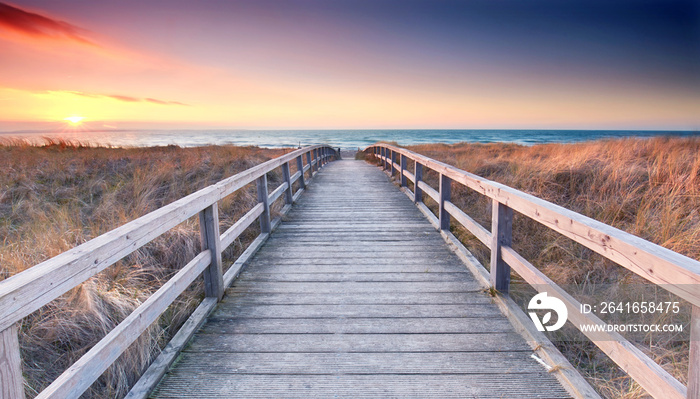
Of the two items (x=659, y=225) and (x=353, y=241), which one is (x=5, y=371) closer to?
(x=353, y=241)

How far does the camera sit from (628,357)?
62.1 inches

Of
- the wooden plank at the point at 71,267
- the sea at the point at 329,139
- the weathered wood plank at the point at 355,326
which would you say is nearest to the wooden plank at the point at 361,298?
the weathered wood plank at the point at 355,326

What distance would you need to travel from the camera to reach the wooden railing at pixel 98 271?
1.11 metres

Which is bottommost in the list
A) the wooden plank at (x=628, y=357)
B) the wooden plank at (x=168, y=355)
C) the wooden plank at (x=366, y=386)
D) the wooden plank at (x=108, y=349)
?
the wooden plank at (x=366, y=386)

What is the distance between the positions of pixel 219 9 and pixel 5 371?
1368cm

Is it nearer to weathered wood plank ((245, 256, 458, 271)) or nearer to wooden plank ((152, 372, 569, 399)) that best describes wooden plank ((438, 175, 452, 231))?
weathered wood plank ((245, 256, 458, 271))

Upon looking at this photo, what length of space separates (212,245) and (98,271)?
54.2 inches

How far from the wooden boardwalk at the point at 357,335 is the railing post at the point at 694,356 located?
2.48ft

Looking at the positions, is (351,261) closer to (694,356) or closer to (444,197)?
(444,197)

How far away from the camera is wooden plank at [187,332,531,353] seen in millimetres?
2293

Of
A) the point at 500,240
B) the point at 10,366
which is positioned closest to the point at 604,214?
the point at 500,240

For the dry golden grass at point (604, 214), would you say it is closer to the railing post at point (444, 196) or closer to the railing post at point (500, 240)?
the railing post at point (444, 196)

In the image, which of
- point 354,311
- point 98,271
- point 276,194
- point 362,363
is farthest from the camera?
point 276,194

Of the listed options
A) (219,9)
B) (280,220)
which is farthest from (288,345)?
(219,9)
